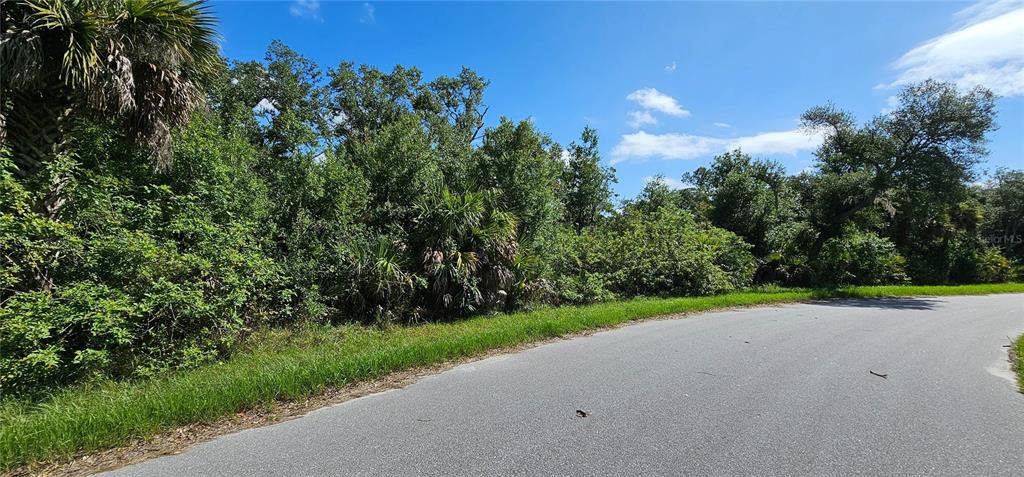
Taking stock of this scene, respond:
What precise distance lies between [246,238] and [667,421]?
705cm

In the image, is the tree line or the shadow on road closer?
the tree line

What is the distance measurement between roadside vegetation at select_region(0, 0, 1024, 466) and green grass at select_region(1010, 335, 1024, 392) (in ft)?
20.1

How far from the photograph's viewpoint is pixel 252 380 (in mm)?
5027

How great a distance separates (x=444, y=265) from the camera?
1070cm

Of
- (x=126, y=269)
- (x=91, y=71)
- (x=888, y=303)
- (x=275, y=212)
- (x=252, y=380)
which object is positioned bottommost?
(x=888, y=303)

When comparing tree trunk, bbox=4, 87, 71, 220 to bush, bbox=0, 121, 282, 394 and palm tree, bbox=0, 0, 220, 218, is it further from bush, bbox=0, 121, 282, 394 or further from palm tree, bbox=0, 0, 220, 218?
bush, bbox=0, 121, 282, 394

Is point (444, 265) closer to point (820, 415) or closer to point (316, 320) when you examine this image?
point (316, 320)

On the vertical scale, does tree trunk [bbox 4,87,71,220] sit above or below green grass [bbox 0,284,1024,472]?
above

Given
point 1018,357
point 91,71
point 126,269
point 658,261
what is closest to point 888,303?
point 658,261

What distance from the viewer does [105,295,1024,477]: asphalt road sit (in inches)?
134

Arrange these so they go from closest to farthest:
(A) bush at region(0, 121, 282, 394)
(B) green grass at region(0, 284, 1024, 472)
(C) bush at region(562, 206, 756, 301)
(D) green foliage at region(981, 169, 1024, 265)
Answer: (B) green grass at region(0, 284, 1024, 472) < (A) bush at region(0, 121, 282, 394) < (C) bush at region(562, 206, 756, 301) < (D) green foliage at region(981, 169, 1024, 265)

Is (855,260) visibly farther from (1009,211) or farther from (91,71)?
(1009,211)

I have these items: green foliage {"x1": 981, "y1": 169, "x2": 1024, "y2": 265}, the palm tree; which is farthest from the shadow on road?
green foliage {"x1": 981, "y1": 169, "x2": 1024, "y2": 265}

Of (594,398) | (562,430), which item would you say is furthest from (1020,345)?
(562,430)
